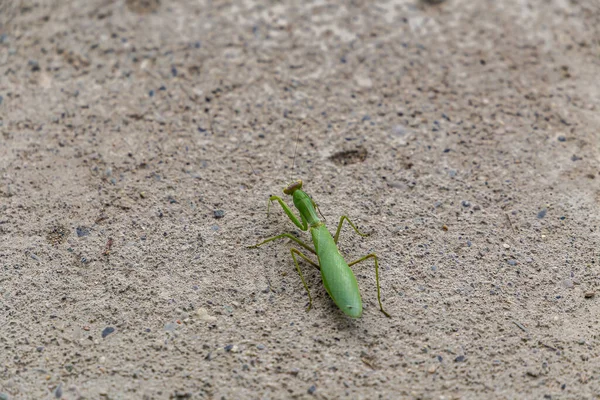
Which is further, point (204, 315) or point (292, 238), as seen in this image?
point (292, 238)

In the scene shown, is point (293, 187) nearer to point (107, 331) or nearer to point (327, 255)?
point (327, 255)

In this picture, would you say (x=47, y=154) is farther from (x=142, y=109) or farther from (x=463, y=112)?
(x=463, y=112)

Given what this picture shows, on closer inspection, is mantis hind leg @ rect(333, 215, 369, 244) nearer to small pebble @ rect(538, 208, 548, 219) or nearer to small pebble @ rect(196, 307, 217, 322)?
small pebble @ rect(196, 307, 217, 322)

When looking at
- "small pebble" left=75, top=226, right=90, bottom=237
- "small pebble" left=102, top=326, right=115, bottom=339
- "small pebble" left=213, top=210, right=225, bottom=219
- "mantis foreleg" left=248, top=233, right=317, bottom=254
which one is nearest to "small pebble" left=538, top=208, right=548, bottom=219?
"mantis foreleg" left=248, top=233, right=317, bottom=254

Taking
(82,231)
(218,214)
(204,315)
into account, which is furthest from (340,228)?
(82,231)

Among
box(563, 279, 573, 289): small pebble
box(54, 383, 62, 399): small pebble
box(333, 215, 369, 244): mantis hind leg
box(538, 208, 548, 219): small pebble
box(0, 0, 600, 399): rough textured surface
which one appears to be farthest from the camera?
box(538, 208, 548, 219): small pebble


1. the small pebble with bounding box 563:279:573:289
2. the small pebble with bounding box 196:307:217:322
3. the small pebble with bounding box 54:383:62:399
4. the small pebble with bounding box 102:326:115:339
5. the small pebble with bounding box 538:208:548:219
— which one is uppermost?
the small pebble with bounding box 102:326:115:339

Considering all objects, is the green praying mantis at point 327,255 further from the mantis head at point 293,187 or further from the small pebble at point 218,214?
the small pebble at point 218,214
